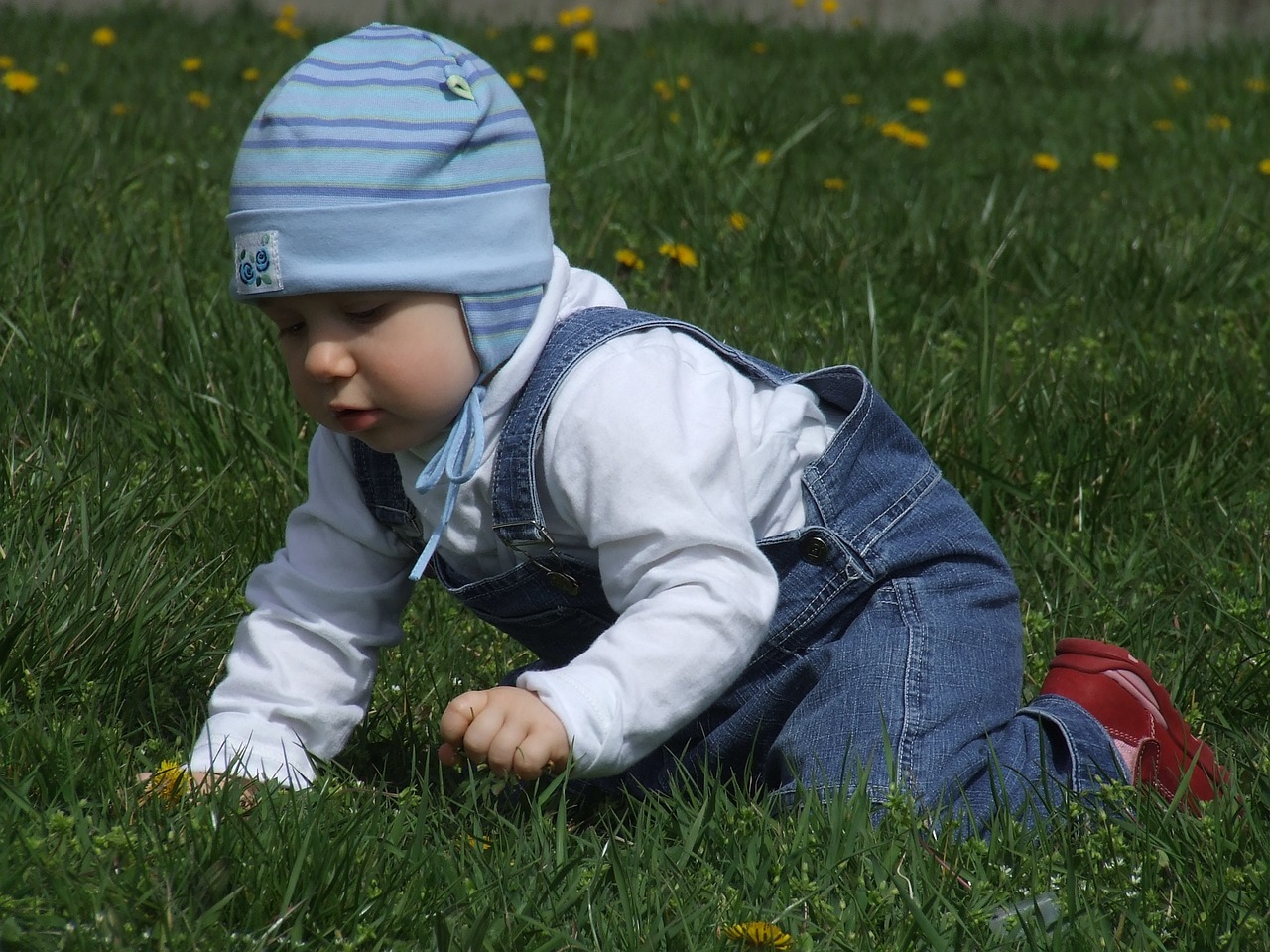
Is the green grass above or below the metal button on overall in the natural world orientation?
below

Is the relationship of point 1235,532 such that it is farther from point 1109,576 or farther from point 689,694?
point 689,694

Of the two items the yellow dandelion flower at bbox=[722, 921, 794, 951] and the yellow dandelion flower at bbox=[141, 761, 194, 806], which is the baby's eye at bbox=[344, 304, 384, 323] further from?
the yellow dandelion flower at bbox=[722, 921, 794, 951]

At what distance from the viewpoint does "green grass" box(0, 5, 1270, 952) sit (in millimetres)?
1646

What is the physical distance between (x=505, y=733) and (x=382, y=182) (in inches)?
27.2

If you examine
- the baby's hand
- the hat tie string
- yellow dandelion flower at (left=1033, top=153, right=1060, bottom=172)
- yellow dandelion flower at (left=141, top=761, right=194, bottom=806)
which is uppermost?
the hat tie string

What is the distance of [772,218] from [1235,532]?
1512mm

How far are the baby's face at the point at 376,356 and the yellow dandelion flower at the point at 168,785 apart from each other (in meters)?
0.47

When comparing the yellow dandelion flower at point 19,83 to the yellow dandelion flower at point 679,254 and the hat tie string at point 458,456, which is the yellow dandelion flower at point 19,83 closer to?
the yellow dandelion flower at point 679,254

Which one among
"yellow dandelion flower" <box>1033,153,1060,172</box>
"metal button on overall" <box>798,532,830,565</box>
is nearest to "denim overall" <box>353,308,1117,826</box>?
"metal button on overall" <box>798,532,830,565</box>

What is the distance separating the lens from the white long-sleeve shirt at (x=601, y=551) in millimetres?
1873

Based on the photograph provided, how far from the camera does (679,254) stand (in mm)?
3645

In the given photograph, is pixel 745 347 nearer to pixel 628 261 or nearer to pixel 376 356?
pixel 628 261

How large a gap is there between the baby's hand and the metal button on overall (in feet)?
1.76

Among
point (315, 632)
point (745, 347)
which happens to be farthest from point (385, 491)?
point (745, 347)
